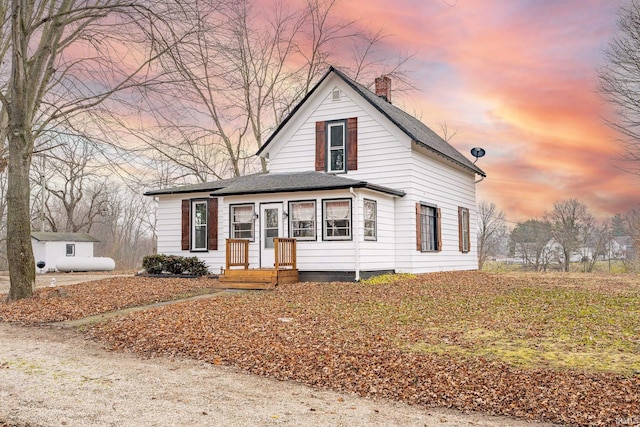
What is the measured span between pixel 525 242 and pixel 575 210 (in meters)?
4.39

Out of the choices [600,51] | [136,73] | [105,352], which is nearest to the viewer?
[105,352]

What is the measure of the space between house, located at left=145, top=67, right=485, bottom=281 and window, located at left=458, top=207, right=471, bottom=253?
2.86ft

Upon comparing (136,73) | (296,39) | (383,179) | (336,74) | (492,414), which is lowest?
(492,414)

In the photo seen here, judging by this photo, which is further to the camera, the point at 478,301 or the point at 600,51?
the point at 600,51

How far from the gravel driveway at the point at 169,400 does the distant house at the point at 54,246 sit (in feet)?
76.4

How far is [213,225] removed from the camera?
20.0 meters

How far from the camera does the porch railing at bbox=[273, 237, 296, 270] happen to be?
16.0 meters

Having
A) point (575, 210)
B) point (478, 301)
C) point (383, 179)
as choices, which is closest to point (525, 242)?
point (575, 210)

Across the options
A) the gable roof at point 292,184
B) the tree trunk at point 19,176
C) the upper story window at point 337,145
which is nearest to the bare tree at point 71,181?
the tree trunk at point 19,176

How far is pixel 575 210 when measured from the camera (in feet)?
131

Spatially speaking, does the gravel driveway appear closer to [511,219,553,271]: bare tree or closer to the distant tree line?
the distant tree line

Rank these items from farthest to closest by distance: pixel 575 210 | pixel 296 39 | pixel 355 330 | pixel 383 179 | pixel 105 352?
pixel 575 210
pixel 296 39
pixel 383 179
pixel 355 330
pixel 105 352

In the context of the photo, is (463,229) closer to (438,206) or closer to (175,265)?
(438,206)

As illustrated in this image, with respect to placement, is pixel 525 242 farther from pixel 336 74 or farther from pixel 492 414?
pixel 492 414
